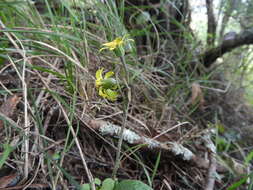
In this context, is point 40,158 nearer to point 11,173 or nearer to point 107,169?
point 11,173

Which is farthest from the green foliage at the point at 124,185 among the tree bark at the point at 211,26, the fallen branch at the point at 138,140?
the tree bark at the point at 211,26

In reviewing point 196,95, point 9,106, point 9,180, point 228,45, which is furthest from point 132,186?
point 228,45

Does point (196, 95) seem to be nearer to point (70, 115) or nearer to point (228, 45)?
point (228, 45)

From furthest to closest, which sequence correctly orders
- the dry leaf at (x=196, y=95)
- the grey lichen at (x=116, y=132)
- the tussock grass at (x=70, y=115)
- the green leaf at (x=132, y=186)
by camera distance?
1. the dry leaf at (x=196, y=95)
2. the grey lichen at (x=116, y=132)
3. the tussock grass at (x=70, y=115)
4. the green leaf at (x=132, y=186)

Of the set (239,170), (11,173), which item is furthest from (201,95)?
(11,173)

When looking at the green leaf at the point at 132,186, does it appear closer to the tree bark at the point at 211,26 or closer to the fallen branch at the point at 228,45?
the fallen branch at the point at 228,45

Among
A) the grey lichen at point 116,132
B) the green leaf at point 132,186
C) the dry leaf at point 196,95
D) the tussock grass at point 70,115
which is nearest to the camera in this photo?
the green leaf at point 132,186
